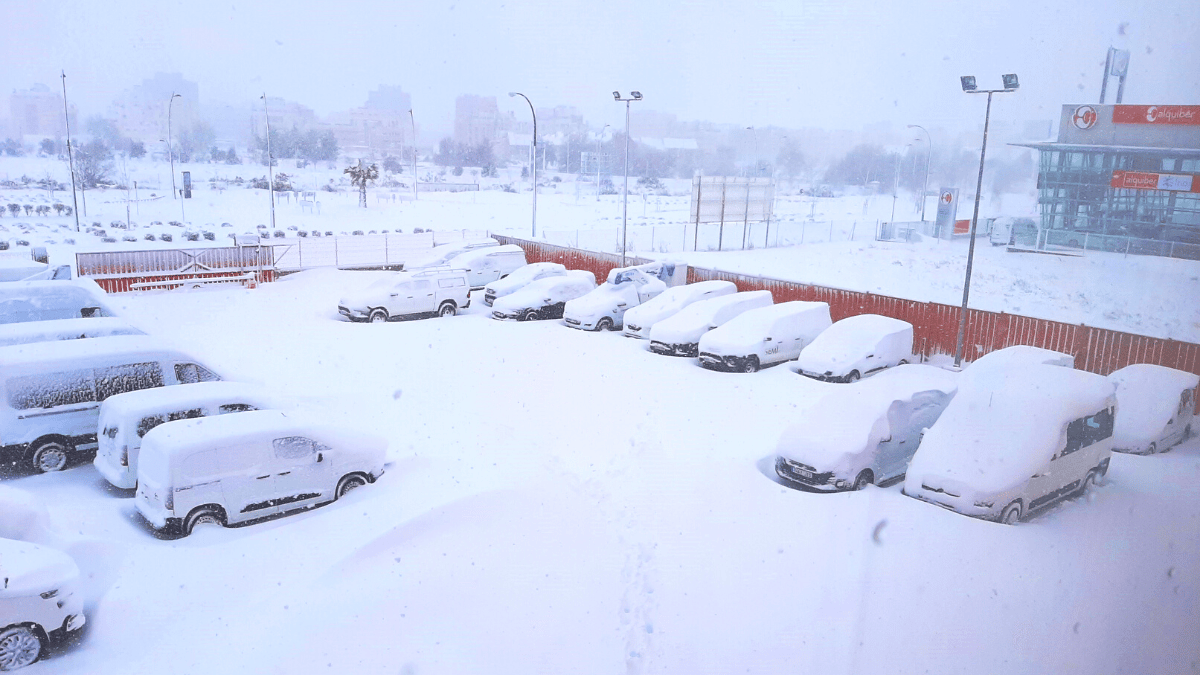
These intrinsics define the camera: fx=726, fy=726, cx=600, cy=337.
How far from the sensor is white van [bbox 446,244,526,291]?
17938 millimetres

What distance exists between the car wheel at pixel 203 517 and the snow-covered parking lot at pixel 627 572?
0.12 m

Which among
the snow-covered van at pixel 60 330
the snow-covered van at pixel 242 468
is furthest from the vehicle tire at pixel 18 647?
the snow-covered van at pixel 60 330

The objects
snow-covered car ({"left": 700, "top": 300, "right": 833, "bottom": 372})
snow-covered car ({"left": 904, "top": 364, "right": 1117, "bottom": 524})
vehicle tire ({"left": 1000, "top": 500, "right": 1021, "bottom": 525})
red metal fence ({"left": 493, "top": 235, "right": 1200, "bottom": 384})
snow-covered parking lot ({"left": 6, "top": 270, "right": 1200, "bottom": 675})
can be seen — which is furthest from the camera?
snow-covered car ({"left": 700, "top": 300, "right": 833, "bottom": 372})

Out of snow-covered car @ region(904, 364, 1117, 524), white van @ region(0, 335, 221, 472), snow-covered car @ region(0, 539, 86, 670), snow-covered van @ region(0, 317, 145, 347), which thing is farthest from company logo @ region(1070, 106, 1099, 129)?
snow-covered van @ region(0, 317, 145, 347)

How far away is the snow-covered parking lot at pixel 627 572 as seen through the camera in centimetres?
413

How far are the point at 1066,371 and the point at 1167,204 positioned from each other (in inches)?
78.0

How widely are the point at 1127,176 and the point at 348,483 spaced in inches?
335

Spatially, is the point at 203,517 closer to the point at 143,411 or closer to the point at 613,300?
the point at 143,411

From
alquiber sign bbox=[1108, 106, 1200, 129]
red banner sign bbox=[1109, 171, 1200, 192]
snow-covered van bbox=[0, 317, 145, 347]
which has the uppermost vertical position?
alquiber sign bbox=[1108, 106, 1200, 129]

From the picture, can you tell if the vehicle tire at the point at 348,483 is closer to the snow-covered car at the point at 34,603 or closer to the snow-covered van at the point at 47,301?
the snow-covered car at the point at 34,603

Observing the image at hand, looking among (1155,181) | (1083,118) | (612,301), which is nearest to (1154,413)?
(1155,181)

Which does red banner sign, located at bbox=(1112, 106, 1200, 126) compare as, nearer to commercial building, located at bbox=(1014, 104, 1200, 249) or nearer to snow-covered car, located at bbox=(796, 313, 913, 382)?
commercial building, located at bbox=(1014, 104, 1200, 249)

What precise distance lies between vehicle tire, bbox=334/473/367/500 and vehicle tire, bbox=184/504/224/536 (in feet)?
3.17

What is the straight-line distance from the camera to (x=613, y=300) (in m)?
14.4
